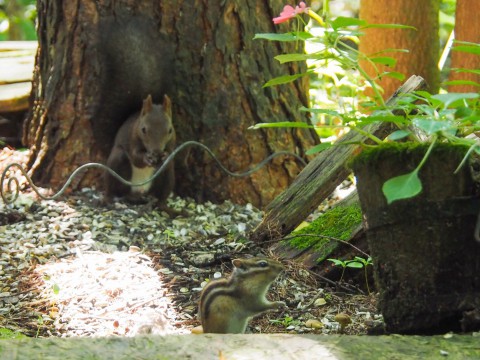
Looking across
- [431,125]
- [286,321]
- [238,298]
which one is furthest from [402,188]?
[286,321]

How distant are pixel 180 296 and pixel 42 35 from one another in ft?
7.78

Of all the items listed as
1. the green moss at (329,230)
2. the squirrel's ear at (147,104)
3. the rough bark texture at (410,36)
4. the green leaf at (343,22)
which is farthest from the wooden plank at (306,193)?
the rough bark texture at (410,36)

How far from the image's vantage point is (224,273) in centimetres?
369

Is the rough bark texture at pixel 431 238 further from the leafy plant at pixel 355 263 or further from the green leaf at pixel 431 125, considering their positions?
the leafy plant at pixel 355 263

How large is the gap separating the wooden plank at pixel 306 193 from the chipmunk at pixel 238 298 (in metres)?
0.63

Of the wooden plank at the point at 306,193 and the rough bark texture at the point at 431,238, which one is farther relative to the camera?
the wooden plank at the point at 306,193

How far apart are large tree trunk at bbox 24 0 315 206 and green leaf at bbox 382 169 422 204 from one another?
292 cm

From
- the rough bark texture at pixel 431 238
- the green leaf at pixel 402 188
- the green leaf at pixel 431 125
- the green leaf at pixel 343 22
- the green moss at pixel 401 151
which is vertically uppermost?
the green leaf at pixel 343 22

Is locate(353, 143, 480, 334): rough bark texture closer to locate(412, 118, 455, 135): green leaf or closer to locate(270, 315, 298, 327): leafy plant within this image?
locate(412, 118, 455, 135): green leaf

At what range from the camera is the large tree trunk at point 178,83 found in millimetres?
4855

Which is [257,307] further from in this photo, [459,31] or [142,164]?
[459,31]

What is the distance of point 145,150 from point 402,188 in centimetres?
314

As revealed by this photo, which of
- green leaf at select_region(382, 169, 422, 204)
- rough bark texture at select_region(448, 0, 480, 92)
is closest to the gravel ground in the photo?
green leaf at select_region(382, 169, 422, 204)

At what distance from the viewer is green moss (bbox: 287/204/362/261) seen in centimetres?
359
